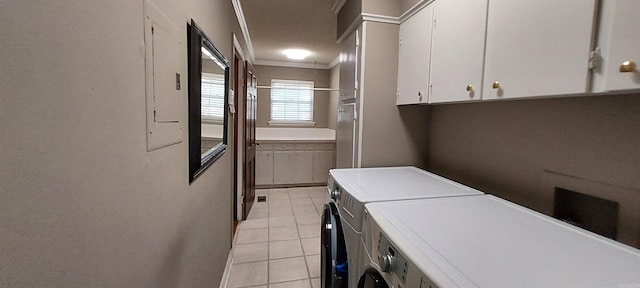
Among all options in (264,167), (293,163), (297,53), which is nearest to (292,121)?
(293,163)

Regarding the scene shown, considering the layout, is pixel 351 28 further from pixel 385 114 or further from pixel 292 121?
pixel 292 121

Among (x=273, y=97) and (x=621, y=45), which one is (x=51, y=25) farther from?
(x=273, y=97)

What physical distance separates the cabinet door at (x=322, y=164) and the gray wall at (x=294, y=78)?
1.12 m

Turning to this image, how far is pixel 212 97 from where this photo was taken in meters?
1.45

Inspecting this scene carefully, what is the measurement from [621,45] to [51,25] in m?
1.31

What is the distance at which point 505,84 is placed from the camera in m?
1.13

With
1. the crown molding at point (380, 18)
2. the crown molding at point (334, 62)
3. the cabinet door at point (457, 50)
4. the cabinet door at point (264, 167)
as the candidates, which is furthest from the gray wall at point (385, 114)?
the crown molding at point (334, 62)

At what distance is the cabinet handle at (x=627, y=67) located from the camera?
0.73 metres

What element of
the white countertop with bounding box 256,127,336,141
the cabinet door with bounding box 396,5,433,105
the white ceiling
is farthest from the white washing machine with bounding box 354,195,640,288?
the white countertop with bounding box 256,127,336,141

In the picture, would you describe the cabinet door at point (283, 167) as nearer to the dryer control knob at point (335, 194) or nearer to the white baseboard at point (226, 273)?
the white baseboard at point (226, 273)

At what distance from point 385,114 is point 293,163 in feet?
9.11

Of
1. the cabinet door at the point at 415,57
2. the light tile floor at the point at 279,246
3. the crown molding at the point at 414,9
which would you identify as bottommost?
the light tile floor at the point at 279,246

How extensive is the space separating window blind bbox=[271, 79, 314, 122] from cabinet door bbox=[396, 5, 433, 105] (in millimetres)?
3568

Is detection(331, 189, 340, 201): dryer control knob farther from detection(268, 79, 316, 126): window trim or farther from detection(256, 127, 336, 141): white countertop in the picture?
detection(268, 79, 316, 126): window trim
